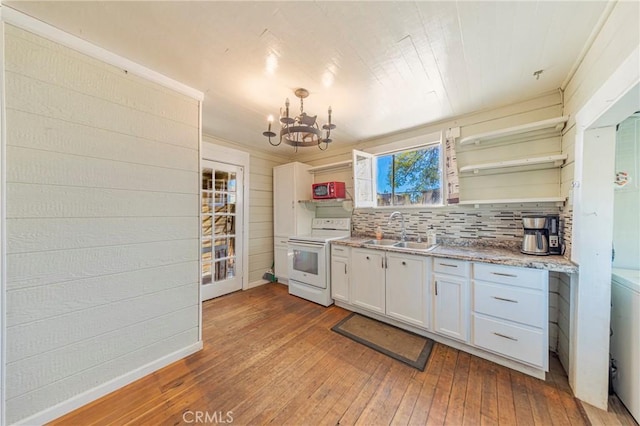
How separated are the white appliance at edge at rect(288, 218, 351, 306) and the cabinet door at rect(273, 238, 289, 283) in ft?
1.44

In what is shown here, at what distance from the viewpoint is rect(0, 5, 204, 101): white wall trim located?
1.25 metres

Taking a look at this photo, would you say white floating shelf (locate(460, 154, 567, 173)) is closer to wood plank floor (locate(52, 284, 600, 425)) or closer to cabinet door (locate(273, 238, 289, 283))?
wood plank floor (locate(52, 284, 600, 425))

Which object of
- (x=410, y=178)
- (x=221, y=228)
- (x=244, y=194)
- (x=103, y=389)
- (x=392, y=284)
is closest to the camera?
(x=103, y=389)

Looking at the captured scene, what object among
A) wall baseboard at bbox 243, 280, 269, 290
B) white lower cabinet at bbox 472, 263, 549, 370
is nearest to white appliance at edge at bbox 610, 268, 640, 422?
white lower cabinet at bbox 472, 263, 549, 370

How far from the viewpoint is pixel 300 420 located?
1.37 meters

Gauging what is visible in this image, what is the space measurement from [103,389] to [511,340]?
3065mm

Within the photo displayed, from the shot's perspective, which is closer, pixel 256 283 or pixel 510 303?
pixel 510 303

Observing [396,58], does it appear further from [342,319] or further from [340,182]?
[342,319]

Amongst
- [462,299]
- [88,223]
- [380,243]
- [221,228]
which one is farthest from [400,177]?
[88,223]

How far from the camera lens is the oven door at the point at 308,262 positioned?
301 centimetres

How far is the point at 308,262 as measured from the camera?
10.5ft

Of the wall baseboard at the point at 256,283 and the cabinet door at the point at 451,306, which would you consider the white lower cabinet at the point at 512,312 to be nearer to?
the cabinet door at the point at 451,306

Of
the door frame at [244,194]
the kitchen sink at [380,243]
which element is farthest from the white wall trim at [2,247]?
the kitchen sink at [380,243]

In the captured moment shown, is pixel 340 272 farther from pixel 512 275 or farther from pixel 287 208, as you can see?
pixel 512 275
